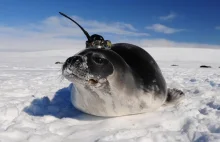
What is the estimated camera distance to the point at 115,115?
110 inches

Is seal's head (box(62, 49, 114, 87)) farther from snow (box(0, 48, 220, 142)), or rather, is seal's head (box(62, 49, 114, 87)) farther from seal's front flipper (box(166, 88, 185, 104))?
seal's front flipper (box(166, 88, 185, 104))

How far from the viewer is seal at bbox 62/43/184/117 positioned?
2.47m

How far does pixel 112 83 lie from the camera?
8.59 feet

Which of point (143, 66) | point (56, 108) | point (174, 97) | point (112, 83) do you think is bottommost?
point (56, 108)

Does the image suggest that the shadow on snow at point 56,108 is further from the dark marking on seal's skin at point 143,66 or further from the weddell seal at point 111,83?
the dark marking on seal's skin at point 143,66

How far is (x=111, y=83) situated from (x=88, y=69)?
27 centimetres

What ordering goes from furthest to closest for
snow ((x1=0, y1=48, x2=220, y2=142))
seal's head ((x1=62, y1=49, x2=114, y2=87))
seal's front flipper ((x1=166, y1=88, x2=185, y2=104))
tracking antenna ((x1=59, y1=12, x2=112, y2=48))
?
seal's front flipper ((x1=166, y1=88, x2=185, y2=104)) → tracking antenna ((x1=59, y1=12, x2=112, y2=48)) → seal's head ((x1=62, y1=49, x2=114, y2=87)) → snow ((x1=0, y1=48, x2=220, y2=142))

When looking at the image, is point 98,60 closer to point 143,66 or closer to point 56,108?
point 143,66

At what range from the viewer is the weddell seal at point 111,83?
8.11ft

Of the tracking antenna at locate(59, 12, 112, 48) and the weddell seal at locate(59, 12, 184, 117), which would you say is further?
the tracking antenna at locate(59, 12, 112, 48)

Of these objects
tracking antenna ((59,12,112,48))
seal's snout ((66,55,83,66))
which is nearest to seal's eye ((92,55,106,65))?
seal's snout ((66,55,83,66))

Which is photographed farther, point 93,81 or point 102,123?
point 102,123

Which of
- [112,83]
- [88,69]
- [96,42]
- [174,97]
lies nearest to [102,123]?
[112,83]

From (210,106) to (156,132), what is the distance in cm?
114
